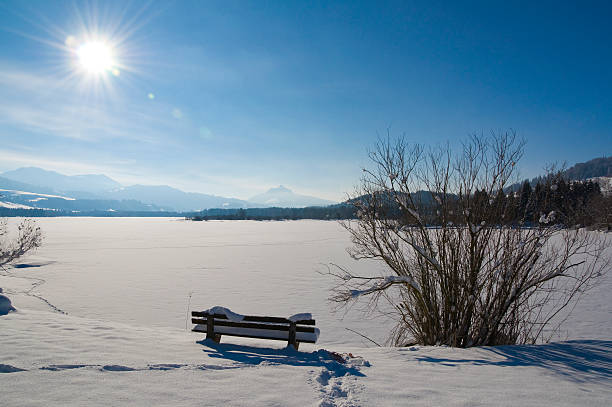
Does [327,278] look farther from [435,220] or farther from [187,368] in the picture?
[187,368]

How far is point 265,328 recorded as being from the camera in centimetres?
651

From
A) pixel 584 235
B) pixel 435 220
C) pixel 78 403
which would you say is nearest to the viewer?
pixel 78 403

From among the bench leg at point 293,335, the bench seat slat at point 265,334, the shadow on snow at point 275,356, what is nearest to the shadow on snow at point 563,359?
the shadow on snow at point 275,356

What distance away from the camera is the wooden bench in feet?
21.1

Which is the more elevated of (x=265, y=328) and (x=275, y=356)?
(x=265, y=328)

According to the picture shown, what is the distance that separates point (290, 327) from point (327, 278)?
46.8 ft

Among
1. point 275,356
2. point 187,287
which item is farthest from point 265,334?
point 187,287

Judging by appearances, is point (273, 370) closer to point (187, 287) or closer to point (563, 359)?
point (563, 359)

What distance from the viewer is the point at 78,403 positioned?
3.66m

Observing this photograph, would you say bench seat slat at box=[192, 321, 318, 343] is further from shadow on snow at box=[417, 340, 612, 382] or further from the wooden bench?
shadow on snow at box=[417, 340, 612, 382]

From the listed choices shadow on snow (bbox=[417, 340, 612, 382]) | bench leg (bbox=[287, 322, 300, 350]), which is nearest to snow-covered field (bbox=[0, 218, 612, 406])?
shadow on snow (bbox=[417, 340, 612, 382])

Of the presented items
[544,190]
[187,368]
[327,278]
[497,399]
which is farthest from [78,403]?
[327,278]

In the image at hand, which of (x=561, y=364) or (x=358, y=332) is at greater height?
(x=561, y=364)

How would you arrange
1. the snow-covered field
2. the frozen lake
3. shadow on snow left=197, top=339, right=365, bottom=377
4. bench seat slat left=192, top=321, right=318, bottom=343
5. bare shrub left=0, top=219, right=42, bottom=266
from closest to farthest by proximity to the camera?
the snow-covered field
shadow on snow left=197, top=339, right=365, bottom=377
bench seat slat left=192, top=321, right=318, bottom=343
the frozen lake
bare shrub left=0, top=219, right=42, bottom=266
